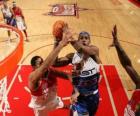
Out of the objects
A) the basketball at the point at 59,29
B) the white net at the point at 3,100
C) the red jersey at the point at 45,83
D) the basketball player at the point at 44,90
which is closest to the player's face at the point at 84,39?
the basketball at the point at 59,29

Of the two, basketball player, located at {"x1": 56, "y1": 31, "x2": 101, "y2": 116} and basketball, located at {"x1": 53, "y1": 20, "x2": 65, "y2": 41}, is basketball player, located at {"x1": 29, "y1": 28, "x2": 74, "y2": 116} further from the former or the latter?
basketball, located at {"x1": 53, "y1": 20, "x2": 65, "y2": 41}

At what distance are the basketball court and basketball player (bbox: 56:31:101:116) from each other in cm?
98

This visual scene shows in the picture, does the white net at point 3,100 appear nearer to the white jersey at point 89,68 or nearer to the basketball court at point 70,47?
the basketball court at point 70,47

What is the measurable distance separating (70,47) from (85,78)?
6.40m

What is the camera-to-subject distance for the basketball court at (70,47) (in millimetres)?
7215

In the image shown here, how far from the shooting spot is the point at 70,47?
11.5m

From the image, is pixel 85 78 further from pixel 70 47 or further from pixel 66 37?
pixel 70 47

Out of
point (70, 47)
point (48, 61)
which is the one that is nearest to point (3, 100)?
point (48, 61)

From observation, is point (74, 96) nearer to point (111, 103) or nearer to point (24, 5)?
point (111, 103)

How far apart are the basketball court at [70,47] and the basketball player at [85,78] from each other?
3.23ft

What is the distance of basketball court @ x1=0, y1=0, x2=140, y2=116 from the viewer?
721 cm

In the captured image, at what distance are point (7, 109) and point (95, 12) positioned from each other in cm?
1069

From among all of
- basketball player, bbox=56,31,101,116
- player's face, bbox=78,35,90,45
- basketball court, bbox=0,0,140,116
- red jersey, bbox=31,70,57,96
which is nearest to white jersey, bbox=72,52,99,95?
basketball player, bbox=56,31,101,116

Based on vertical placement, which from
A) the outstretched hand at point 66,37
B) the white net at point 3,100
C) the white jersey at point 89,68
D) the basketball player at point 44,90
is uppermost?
the outstretched hand at point 66,37
